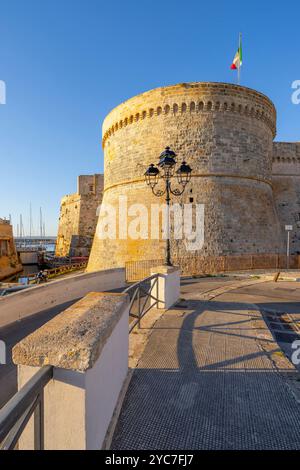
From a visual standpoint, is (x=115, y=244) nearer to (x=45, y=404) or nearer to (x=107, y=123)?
(x=107, y=123)

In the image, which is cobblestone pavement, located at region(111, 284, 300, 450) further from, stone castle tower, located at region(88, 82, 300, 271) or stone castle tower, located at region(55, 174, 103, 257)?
stone castle tower, located at region(55, 174, 103, 257)

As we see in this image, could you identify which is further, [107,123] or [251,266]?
[107,123]

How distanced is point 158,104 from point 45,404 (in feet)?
59.5

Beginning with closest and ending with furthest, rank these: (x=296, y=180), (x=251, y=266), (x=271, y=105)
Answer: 1. (x=251, y=266)
2. (x=271, y=105)
3. (x=296, y=180)

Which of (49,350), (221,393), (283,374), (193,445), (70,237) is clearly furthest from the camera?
(70,237)

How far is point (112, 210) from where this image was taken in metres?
19.2

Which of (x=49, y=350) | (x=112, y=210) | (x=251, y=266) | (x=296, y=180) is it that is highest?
(x=296, y=180)

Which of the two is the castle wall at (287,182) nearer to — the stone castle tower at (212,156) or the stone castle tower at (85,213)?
the stone castle tower at (212,156)

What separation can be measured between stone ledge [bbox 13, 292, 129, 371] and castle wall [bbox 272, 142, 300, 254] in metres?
23.1

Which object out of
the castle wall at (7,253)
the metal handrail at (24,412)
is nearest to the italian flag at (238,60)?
the metal handrail at (24,412)

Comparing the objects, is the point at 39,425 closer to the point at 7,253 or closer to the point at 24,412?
the point at 24,412

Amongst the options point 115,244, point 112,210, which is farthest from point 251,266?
point 112,210

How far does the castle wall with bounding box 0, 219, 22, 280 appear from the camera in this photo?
26281mm

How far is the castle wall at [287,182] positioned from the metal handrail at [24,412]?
23797 millimetres
